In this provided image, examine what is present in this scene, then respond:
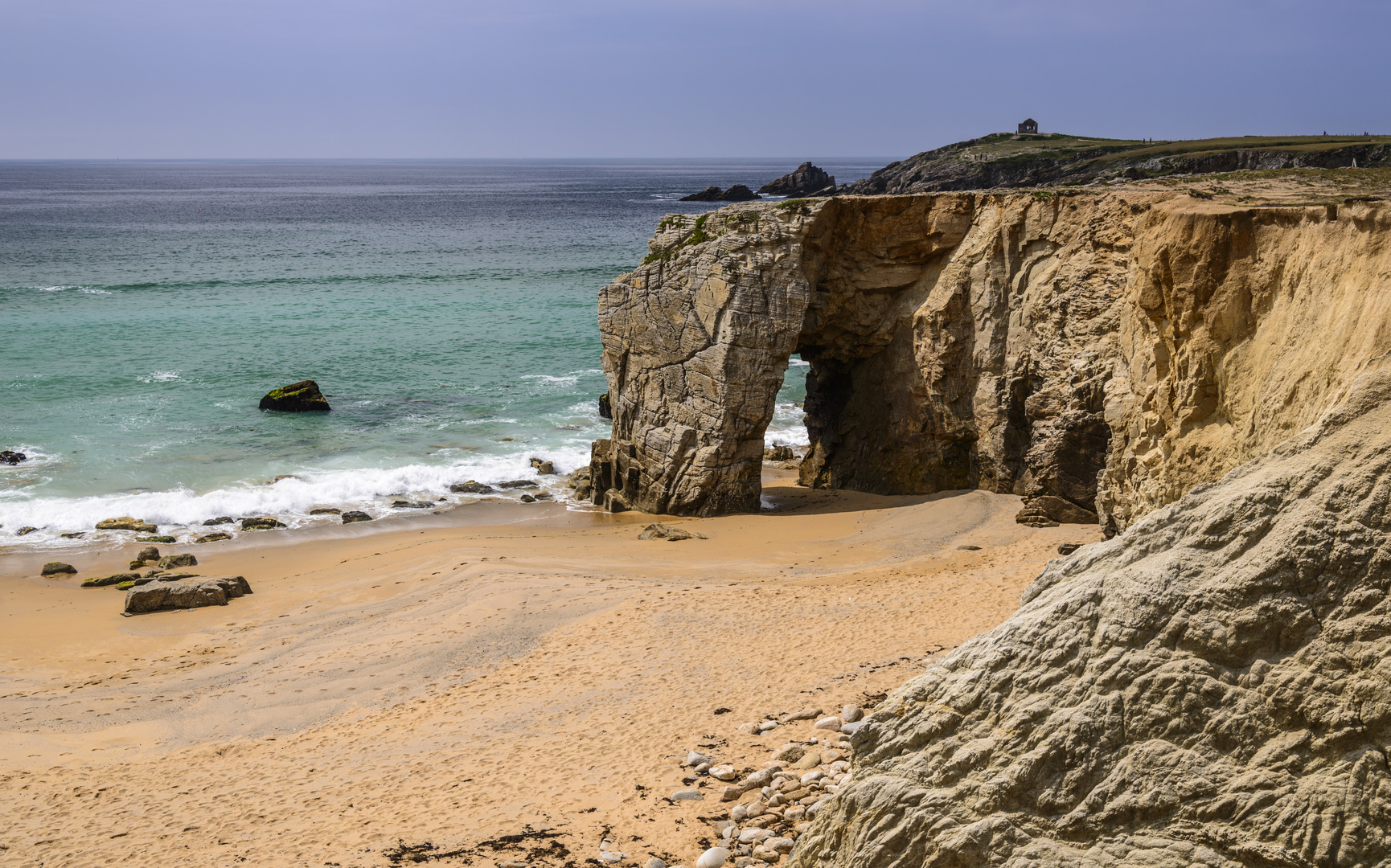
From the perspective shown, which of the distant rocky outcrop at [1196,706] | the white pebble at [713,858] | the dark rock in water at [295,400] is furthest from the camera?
the dark rock in water at [295,400]

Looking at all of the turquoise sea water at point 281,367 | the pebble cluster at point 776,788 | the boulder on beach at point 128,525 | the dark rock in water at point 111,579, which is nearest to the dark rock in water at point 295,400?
the turquoise sea water at point 281,367

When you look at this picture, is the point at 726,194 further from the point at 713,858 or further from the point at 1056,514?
the point at 713,858

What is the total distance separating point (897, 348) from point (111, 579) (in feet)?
48.2

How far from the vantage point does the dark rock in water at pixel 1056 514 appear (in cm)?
1609

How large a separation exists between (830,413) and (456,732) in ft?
42.7

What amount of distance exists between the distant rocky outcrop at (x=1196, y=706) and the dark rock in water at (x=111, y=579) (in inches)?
614

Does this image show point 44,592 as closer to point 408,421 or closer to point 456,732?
point 456,732

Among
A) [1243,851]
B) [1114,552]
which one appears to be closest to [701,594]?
[1114,552]

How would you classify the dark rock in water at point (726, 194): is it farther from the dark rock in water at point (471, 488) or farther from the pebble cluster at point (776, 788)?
the pebble cluster at point (776, 788)

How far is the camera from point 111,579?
17484 millimetres

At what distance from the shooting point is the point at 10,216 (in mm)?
96062

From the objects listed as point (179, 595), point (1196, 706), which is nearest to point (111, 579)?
point (179, 595)

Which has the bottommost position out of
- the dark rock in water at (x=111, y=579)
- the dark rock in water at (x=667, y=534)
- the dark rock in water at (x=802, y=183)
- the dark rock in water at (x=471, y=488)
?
the dark rock in water at (x=111, y=579)

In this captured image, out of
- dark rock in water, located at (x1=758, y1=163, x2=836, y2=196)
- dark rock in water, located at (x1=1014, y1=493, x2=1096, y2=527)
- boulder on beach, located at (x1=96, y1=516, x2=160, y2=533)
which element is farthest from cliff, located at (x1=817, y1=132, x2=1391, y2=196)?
Result: boulder on beach, located at (x1=96, y1=516, x2=160, y2=533)
